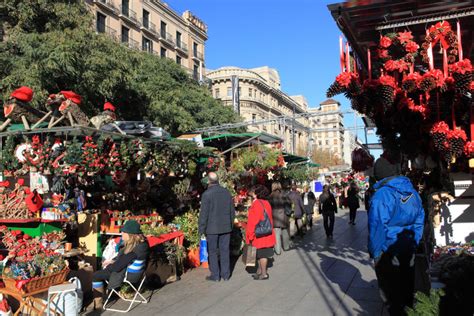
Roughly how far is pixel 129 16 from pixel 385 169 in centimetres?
3445

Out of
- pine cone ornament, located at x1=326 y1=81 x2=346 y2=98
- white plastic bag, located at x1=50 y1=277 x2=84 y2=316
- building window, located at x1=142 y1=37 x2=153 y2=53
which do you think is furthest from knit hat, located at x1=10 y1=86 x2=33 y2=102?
building window, located at x1=142 y1=37 x2=153 y2=53

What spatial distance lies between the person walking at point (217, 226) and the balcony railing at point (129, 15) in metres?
30.6

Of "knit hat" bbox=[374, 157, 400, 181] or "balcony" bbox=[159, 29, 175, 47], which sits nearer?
"knit hat" bbox=[374, 157, 400, 181]

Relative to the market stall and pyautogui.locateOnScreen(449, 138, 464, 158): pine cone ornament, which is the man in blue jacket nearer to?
the market stall

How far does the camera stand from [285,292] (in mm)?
5867

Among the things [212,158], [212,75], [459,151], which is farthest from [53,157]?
[212,75]

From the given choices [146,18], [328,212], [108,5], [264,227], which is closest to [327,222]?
[328,212]

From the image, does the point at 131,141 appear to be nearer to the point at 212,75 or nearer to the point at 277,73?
the point at 212,75

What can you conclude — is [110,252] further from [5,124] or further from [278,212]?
[278,212]

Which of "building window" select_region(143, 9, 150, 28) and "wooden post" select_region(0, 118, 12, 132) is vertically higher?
"building window" select_region(143, 9, 150, 28)

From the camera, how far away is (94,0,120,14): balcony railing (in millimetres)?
30580

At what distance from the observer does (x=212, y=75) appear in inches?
2340

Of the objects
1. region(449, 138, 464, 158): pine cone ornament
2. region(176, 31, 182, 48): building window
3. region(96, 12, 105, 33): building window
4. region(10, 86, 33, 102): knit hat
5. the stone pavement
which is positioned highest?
region(176, 31, 182, 48): building window

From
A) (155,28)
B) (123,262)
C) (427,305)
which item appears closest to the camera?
(427,305)
